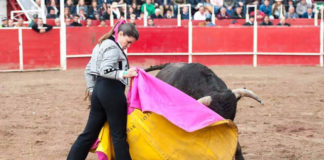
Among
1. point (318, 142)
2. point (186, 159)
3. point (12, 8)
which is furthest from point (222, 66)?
point (186, 159)

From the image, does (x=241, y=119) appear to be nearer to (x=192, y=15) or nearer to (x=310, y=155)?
(x=310, y=155)

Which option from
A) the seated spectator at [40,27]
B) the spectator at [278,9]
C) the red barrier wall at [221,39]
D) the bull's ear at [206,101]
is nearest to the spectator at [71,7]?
the seated spectator at [40,27]

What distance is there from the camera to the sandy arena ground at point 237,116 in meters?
5.82

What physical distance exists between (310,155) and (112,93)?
221 cm

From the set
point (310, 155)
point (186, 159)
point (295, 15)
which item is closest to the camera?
point (186, 159)

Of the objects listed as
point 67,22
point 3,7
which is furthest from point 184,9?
point 3,7

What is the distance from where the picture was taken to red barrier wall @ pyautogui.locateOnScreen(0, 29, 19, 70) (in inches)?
507

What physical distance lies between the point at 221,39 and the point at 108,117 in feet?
34.3

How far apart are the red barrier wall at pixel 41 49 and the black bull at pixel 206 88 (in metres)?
7.62

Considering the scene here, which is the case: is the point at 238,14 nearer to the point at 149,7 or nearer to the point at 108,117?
the point at 149,7

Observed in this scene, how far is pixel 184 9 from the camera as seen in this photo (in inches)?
645

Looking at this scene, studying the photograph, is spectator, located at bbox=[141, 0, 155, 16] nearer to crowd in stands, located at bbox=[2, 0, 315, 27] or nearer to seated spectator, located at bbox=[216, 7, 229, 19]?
crowd in stands, located at bbox=[2, 0, 315, 27]

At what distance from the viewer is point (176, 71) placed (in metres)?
5.76

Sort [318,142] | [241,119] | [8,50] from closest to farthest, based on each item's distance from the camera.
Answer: [318,142] < [241,119] < [8,50]
